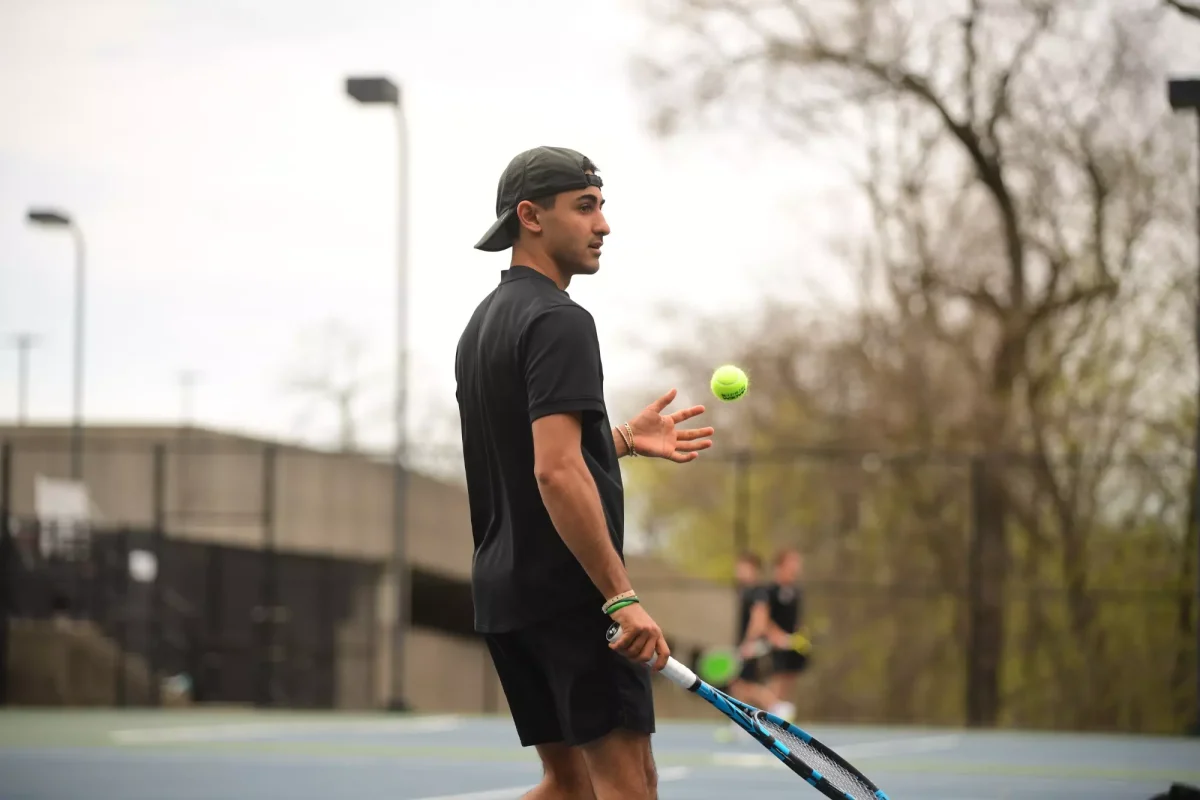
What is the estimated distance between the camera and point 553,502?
3764 millimetres

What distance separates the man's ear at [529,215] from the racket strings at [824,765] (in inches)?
54.7

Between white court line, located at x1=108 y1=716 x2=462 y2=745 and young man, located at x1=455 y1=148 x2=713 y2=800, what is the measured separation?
11.0 metres

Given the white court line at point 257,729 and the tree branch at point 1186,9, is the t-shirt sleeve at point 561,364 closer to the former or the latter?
the white court line at point 257,729

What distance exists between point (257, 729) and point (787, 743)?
12.8 metres

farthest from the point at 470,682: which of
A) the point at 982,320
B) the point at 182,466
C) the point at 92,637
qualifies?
the point at 982,320

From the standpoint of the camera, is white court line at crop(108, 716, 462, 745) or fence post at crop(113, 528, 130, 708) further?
fence post at crop(113, 528, 130, 708)

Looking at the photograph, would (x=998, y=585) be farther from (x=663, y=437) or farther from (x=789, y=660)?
(x=663, y=437)

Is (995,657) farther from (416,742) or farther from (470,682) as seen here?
(470,682)

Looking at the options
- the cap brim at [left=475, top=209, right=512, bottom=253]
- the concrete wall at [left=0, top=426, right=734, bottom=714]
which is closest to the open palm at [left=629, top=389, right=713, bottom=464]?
the cap brim at [left=475, top=209, right=512, bottom=253]

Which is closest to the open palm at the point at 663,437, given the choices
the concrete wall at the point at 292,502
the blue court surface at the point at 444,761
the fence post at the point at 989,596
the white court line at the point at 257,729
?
the blue court surface at the point at 444,761

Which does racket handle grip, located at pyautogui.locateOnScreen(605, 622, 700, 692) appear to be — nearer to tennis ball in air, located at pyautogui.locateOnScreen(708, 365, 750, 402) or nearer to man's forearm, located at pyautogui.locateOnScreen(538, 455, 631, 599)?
man's forearm, located at pyautogui.locateOnScreen(538, 455, 631, 599)

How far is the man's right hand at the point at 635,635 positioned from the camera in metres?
3.77

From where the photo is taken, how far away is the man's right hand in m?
3.77

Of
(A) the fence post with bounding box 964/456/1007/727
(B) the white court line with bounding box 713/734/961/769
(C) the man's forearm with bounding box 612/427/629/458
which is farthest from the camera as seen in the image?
(A) the fence post with bounding box 964/456/1007/727
